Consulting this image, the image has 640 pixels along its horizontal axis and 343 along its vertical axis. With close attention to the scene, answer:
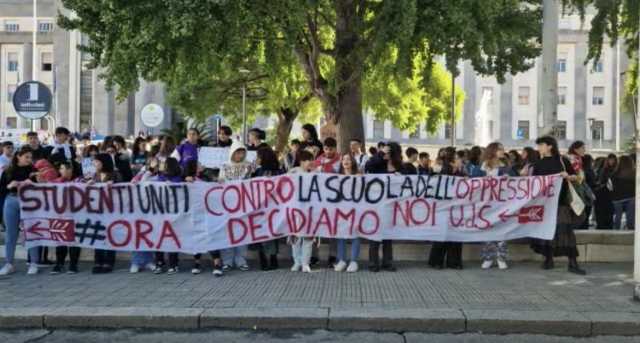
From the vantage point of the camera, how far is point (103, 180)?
Answer: 1044cm

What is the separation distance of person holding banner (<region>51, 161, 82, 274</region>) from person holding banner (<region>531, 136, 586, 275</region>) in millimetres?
6840

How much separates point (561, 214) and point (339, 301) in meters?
4.04

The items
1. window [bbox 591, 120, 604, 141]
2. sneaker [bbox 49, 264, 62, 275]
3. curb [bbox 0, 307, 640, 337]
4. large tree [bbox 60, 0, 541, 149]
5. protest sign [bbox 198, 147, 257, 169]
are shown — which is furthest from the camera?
window [bbox 591, 120, 604, 141]

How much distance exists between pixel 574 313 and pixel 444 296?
1.50 metres

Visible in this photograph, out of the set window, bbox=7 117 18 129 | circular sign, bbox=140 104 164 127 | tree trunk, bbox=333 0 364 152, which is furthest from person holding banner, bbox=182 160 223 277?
window, bbox=7 117 18 129

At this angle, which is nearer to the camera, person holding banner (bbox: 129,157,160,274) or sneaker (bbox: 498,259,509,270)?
person holding banner (bbox: 129,157,160,274)

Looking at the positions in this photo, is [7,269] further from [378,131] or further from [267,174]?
[378,131]

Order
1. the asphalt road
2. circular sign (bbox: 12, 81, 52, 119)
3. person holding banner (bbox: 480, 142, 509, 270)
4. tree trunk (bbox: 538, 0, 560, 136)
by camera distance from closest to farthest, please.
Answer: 1. the asphalt road
2. person holding banner (bbox: 480, 142, 509, 270)
3. tree trunk (bbox: 538, 0, 560, 136)
4. circular sign (bbox: 12, 81, 52, 119)

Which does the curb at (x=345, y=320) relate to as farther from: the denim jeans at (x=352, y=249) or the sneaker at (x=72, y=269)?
the denim jeans at (x=352, y=249)

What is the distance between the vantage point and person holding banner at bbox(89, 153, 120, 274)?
1009 cm

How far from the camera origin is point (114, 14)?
527 inches

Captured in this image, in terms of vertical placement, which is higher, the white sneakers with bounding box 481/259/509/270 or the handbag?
the handbag

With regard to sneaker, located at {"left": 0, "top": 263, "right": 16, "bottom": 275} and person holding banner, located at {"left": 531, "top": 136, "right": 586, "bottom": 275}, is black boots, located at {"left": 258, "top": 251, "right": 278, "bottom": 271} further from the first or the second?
person holding banner, located at {"left": 531, "top": 136, "right": 586, "bottom": 275}

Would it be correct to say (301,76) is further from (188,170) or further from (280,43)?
(188,170)
